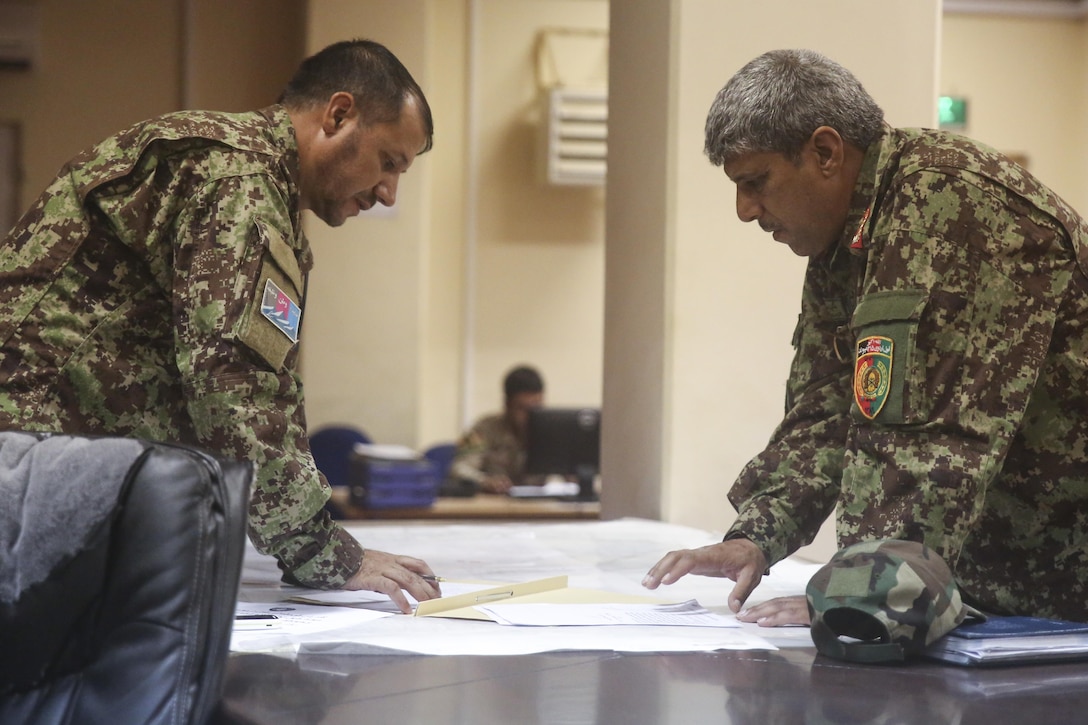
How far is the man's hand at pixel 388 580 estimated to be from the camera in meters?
1.69

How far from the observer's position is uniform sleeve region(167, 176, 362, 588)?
5.17ft

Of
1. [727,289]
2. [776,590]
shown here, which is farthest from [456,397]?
[776,590]

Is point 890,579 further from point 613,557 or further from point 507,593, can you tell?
point 613,557

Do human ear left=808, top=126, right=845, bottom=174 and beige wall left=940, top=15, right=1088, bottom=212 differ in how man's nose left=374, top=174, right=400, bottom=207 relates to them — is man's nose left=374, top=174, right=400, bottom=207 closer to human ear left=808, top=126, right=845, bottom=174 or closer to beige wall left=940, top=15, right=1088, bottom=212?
human ear left=808, top=126, right=845, bottom=174

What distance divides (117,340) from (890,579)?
111cm

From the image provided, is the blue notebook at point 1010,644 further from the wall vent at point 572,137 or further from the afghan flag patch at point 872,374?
the wall vent at point 572,137

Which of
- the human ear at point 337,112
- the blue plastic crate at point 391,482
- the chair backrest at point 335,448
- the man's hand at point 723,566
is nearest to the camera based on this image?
the man's hand at point 723,566

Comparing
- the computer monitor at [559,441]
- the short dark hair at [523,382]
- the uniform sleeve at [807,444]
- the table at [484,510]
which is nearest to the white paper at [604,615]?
the uniform sleeve at [807,444]

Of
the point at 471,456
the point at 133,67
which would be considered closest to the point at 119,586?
the point at 471,456

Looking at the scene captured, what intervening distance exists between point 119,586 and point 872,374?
2.92ft

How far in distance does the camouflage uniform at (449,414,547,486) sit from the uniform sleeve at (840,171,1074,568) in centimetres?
402

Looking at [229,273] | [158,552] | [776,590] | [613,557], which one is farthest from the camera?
[613,557]

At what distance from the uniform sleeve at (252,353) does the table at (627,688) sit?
205 millimetres

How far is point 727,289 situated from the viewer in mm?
2734
